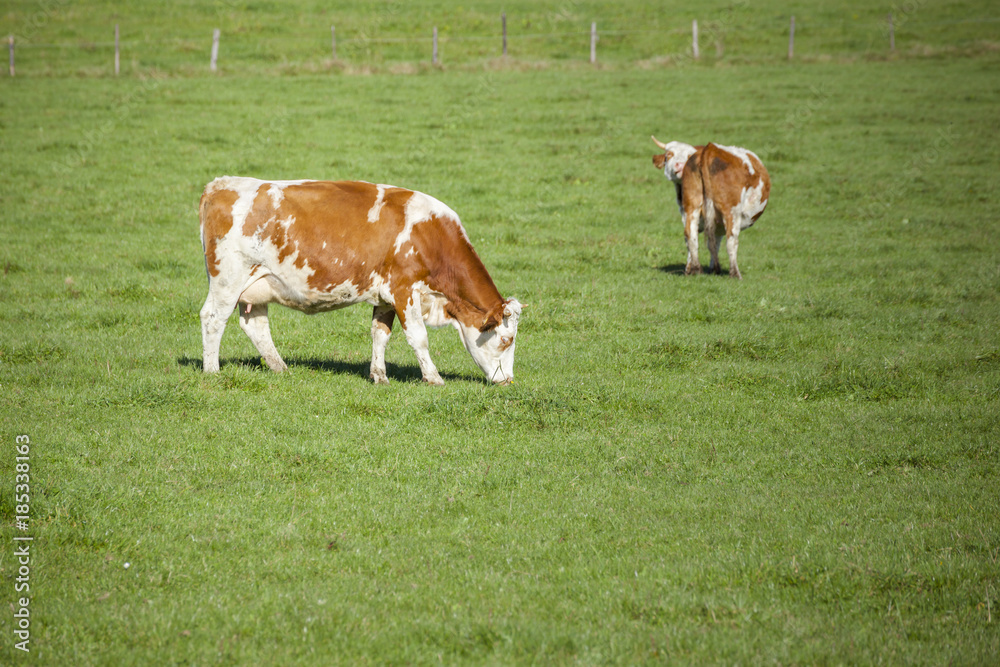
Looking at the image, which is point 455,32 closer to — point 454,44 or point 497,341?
point 454,44

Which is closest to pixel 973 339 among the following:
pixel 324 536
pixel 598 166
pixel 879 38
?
pixel 324 536

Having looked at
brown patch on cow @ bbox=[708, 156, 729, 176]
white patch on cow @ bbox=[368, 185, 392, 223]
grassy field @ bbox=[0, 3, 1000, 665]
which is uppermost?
brown patch on cow @ bbox=[708, 156, 729, 176]

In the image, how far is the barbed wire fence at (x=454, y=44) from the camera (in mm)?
34438

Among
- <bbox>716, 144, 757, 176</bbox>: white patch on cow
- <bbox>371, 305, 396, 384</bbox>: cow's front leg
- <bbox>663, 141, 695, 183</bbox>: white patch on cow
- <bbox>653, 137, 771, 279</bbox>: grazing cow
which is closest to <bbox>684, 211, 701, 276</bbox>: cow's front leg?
<bbox>653, 137, 771, 279</bbox>: grazing cow

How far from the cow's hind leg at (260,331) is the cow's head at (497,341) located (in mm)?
2085

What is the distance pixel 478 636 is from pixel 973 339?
910 centimetres

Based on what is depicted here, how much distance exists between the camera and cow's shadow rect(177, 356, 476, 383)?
32.8ft

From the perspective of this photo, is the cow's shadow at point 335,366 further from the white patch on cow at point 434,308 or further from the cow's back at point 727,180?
the cow's back at point 727,180

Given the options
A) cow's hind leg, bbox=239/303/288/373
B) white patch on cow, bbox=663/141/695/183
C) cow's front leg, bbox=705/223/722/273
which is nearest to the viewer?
cow's hind leg, bbox=239/303/288/373

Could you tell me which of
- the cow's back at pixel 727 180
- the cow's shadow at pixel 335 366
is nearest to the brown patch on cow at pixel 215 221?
the cow's shadow at pixel 335 366

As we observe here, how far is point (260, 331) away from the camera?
989 cm

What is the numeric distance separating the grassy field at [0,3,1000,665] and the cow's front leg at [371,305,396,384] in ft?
0.81

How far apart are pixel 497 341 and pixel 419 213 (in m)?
1.59

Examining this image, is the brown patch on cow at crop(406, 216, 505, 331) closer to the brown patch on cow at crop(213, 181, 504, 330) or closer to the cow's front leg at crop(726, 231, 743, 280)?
the brown patch on cow at crop(213, 181, 504, 330)
